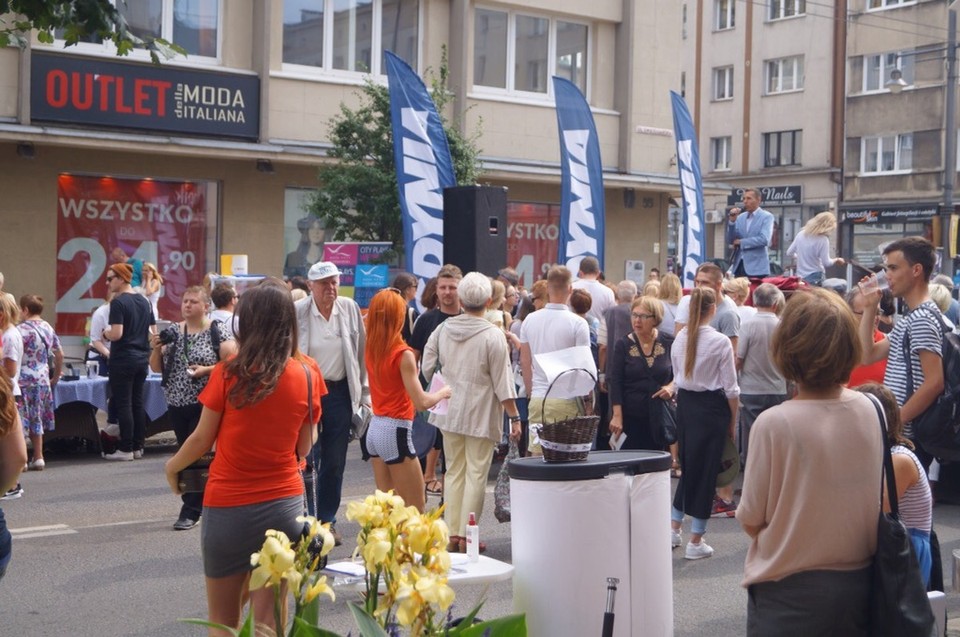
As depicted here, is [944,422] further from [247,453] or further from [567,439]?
[247,453]

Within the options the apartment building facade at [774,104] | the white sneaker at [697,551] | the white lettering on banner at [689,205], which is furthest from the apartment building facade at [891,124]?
the white sneaker at [697,551]

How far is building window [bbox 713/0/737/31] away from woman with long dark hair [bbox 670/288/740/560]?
141 feet

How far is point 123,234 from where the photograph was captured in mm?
20906

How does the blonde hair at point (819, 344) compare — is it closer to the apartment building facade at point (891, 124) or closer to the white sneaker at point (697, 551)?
the white sneaker at point (697, 551)

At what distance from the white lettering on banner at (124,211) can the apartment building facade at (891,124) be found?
1173 inches

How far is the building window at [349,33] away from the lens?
22641mm

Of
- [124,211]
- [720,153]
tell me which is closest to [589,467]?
[124,211]

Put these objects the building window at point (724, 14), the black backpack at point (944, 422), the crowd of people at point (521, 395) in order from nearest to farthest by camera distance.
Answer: the crowd of people at point (521, 395)
the black backpack at point (944, 422)
the building window at point (724, 14)

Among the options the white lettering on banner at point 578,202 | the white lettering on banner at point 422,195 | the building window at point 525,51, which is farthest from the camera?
the building window at point 525,51

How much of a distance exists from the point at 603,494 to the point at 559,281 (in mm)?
5391

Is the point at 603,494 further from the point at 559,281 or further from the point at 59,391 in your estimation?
the point at 59,391

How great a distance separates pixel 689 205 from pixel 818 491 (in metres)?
15.7

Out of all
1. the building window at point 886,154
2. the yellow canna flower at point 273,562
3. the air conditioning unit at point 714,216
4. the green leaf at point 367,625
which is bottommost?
the green leaf at point 367,625

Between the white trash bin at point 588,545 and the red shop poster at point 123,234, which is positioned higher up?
the red shop poster at point 123,234
